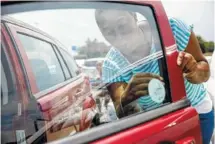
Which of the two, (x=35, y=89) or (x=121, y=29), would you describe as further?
(x=121, y=29)

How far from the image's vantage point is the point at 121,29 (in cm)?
202

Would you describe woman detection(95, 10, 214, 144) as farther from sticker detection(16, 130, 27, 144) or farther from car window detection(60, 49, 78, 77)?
sticker detection(16, 130, 27, 144)

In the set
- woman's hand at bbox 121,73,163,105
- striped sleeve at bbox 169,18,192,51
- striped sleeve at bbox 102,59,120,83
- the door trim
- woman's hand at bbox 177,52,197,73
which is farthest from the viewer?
striped sleeve at bbox 169,18,192,51

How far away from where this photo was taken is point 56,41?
5.57ft

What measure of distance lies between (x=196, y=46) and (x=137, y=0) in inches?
26.1

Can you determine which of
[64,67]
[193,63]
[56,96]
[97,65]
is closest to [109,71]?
[97,65]

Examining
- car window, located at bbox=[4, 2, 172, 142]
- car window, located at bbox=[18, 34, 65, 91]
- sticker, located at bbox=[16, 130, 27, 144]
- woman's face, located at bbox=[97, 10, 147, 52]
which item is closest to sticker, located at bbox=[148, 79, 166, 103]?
car window, located at bbox=[4, 2, 172, 142]

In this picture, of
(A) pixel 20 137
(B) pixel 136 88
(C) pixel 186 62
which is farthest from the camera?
(C) pixel 186 62

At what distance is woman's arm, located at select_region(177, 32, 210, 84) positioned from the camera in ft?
7.23

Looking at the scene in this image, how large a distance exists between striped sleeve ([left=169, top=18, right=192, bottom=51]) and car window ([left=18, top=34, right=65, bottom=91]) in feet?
2.95

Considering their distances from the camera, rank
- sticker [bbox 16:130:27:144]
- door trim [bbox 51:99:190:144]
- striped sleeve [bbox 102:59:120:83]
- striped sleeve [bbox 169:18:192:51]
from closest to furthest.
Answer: sticker [bbox 16:130:27:144] → door trim [bbox 51:99:190:144] → striped sleeve [bbox 102:59:120:83] → striped sleeve [bbox 169:18:192:51]

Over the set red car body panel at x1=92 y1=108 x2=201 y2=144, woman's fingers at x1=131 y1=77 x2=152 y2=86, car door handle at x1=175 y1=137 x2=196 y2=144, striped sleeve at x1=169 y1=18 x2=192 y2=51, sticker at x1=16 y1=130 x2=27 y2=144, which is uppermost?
striped sleeve at x1=169 y1=18 x2=192 y2=51

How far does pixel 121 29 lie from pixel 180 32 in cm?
56

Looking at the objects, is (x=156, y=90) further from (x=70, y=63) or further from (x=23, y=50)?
(x=23, y=50)
